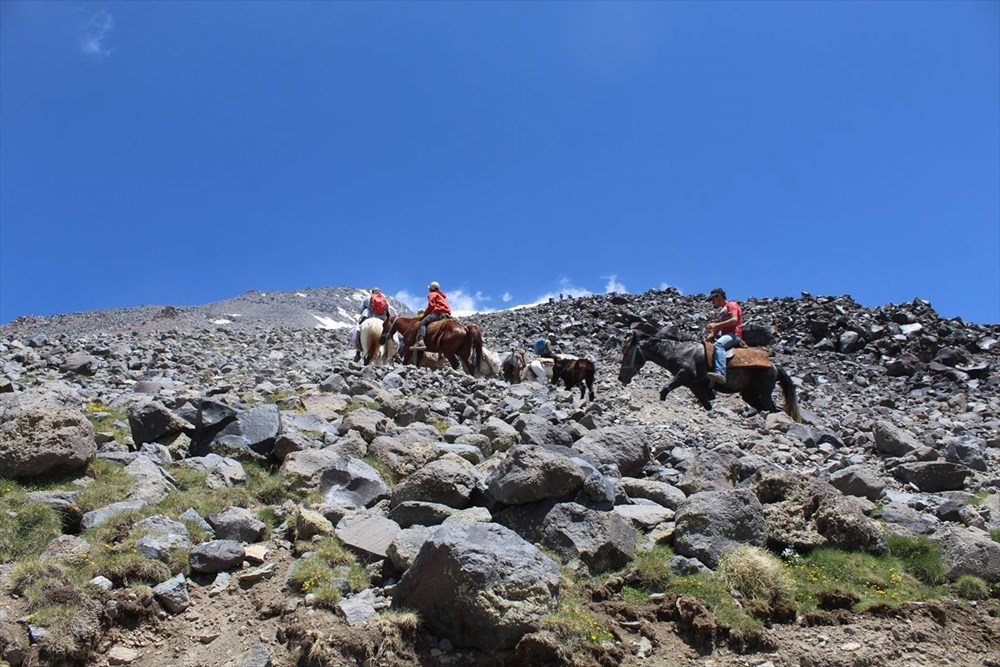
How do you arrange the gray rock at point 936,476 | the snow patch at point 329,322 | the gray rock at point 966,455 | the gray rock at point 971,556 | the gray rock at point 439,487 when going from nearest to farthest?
the gray rock at point 971,556
the gray rock at point 439,487
the gray rock at point 936,476
the gray rock at point 966,455
the snow patch at point 329,322

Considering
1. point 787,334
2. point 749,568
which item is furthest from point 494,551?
point 787,334

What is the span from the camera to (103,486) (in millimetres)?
7543

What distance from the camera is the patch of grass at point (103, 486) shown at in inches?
282

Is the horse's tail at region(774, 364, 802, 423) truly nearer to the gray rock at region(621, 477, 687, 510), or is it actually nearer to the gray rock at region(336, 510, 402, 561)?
the gray rock at region(621, 477, 687, 510)

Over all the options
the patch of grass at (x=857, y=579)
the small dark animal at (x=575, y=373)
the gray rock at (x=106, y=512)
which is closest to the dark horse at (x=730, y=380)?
the small dark animal at (x=575, y=373)

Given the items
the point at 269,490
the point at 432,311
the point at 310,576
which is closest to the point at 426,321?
the point at 432,311

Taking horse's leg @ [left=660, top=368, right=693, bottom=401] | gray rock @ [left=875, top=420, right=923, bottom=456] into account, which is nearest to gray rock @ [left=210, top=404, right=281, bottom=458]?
gray rock @ [left=875, top=420, right=923, bottom=456]

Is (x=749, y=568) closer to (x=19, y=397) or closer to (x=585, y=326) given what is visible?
(x=19, y=397)

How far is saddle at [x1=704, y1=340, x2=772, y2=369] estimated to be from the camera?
17.2m

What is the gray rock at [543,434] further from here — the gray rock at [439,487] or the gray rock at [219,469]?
the gray rock at [219,469]

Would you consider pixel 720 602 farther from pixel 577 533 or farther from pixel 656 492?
pixel 656 492

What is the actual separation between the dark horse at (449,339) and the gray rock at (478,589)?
50.4 ft

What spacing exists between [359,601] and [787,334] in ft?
108

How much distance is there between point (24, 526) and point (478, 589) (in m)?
4.37
